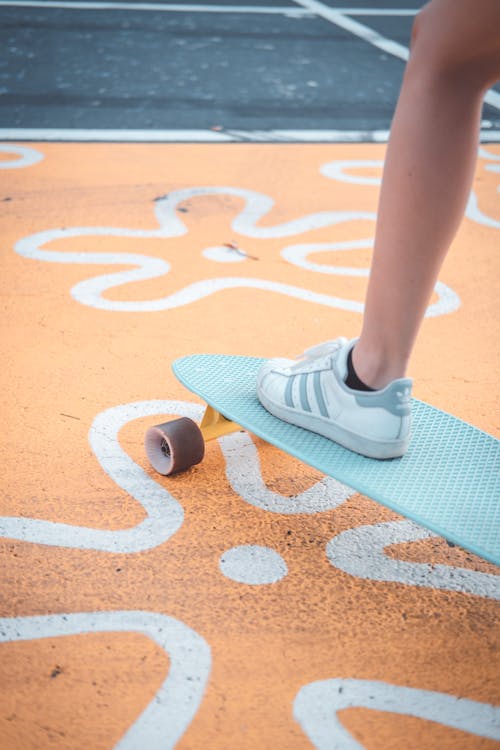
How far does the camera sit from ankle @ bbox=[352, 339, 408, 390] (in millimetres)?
1666

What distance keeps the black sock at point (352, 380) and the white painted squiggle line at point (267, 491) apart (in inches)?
10.7

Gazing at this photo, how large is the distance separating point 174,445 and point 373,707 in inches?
27.6

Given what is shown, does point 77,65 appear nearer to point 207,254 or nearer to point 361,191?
point 361,191

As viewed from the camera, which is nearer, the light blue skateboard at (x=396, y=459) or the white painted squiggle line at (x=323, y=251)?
the light blue skateboard at (x=396, y=459)

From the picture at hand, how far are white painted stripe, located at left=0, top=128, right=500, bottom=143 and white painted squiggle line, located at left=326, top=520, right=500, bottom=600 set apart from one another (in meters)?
3.18

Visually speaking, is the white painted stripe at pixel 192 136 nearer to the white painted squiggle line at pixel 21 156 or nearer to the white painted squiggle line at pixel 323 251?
the white painted squiggle line at pixel 21 156

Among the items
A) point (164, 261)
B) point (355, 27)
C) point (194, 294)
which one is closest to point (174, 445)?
point (194, 294)

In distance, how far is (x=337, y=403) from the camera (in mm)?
1719

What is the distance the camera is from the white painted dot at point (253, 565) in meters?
1.56

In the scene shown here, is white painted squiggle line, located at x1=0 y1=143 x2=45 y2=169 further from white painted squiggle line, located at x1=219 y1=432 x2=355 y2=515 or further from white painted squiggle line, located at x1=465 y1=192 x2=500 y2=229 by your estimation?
white painted squiggle line, located at x1=219 y1=432 x2=355 y2=515

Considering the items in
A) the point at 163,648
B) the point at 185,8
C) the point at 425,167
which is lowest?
the point at 163,648

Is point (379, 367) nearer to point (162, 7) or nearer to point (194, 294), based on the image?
point (194, 294)

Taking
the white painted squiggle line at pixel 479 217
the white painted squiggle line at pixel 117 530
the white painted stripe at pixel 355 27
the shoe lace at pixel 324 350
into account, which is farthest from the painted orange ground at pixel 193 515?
the white painted stripe at pixel 355 27

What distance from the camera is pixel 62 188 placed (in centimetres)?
362
